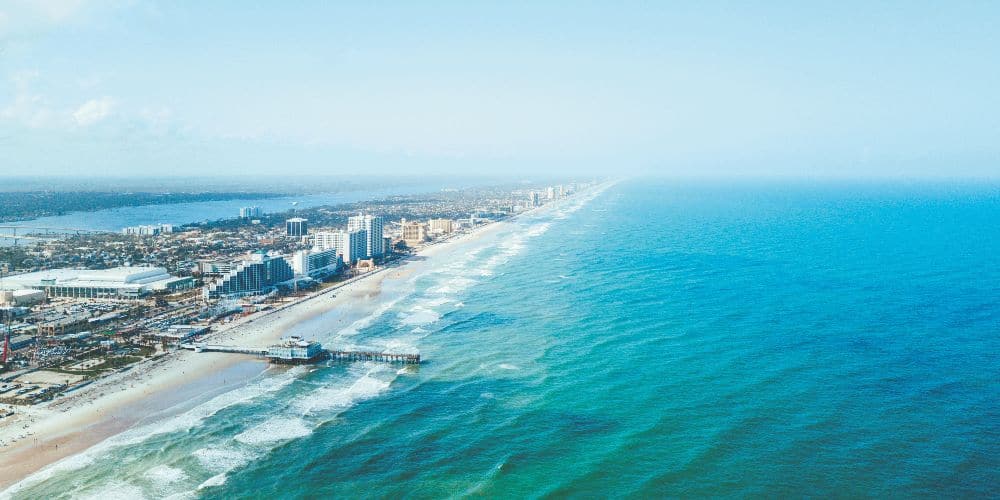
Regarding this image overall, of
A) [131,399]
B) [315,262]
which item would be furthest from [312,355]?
[315,262]

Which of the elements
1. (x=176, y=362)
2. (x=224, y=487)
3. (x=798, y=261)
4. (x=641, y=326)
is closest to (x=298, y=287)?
(x=176, y=362)

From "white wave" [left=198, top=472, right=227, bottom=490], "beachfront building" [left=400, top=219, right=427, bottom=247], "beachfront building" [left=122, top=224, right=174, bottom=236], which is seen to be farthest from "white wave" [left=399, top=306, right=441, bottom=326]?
"beachfront building" [left=122, top=224, right=174, bottom=236]

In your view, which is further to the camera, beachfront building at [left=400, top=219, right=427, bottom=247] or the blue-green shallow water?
beachfront building at [left=400, top=219, right=427, bottom=247]

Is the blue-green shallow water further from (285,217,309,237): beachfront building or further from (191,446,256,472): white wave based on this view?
(285,217,309,237): beachfront building

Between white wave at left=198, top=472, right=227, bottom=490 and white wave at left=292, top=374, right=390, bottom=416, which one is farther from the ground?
white wave at left=292, top=374, right=390, bottom=416

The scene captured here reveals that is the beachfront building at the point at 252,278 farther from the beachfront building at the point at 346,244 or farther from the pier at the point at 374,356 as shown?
the pier at the point at 374,356

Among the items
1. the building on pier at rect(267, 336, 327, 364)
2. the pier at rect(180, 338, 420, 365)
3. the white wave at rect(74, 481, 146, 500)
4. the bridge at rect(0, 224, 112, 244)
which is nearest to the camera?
the white wave at rect(74, 481, 146, 500)

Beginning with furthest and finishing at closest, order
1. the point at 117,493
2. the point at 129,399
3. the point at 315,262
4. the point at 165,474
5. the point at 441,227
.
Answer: the point at 441,227 < the point at 315,262 < the point at 129,399 < the point at 165,474 < the point at 117,493

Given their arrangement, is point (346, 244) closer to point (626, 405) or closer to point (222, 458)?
point (222, 458)
